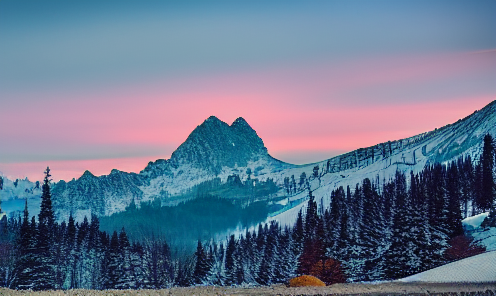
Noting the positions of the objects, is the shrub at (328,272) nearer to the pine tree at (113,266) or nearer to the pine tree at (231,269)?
the pine tree at (231,269)

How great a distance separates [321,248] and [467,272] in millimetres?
41236

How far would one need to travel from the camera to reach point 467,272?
204ft

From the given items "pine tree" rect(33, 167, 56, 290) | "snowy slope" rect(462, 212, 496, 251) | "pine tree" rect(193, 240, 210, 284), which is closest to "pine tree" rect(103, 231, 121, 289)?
"pine tree" rect(33, 167, 56, 290)

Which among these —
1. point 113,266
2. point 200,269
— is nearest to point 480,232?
point 200,269

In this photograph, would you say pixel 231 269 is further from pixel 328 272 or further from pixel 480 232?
pixel 480 232

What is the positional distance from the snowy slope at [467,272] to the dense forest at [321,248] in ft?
71.1

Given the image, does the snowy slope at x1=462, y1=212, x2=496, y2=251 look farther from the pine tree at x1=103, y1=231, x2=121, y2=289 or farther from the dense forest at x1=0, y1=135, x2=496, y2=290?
the pine tree at x1=103, y1=231, x2=121, y2=289

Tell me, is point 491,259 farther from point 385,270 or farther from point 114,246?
point 114,246

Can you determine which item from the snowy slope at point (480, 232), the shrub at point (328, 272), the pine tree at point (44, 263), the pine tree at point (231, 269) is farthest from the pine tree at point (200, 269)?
the snowy slope at point (480, 232)

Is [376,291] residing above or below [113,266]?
above

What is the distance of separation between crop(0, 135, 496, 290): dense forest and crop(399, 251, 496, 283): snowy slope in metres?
21.7

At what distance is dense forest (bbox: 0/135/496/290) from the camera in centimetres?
9662

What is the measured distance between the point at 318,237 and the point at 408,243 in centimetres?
1481

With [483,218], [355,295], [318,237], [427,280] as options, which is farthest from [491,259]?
[318,237]
